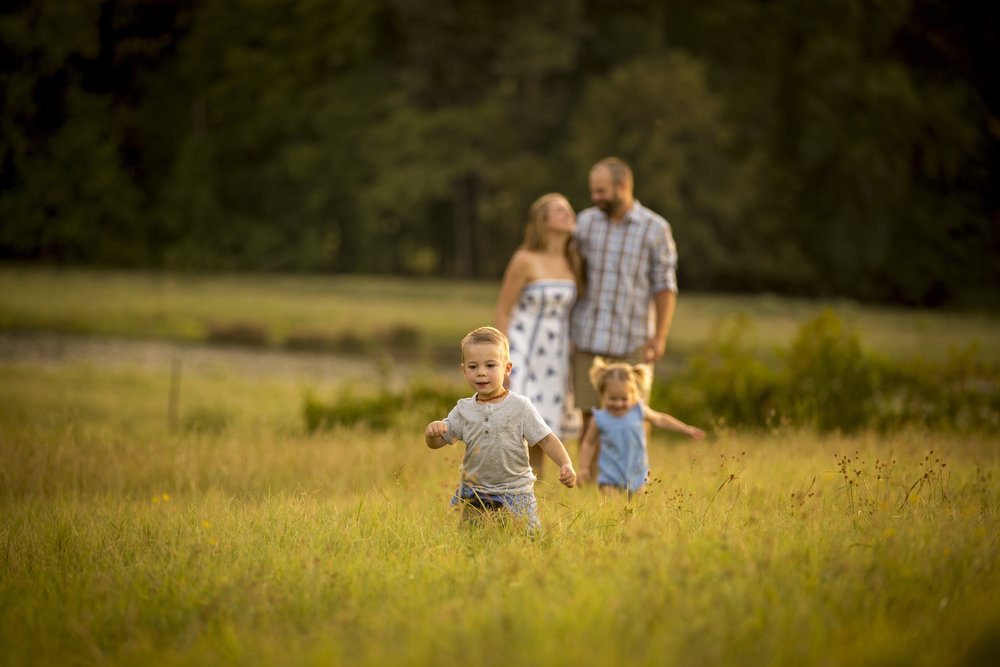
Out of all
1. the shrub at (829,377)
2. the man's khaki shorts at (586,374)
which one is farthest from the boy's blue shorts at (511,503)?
the shrub at (829,377)

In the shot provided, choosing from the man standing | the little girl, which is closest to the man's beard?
the man standing

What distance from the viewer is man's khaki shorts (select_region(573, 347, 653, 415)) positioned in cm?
689

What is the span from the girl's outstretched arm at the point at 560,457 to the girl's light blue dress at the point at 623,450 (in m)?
1.44

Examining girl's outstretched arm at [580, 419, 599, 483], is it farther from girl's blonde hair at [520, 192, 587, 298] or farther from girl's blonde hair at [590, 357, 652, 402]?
girl's blonde hair at [520, 192, 587, 298]

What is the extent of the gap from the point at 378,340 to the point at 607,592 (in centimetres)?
2289

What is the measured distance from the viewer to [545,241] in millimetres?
6785

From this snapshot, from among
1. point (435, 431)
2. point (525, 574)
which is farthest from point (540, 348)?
point (525, 574)

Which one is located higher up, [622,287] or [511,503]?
[622,287]

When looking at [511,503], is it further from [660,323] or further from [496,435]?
[660,323]

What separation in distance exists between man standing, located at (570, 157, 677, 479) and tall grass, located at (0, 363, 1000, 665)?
1.08m

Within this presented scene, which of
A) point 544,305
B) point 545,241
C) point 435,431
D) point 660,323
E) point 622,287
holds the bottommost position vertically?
point 435,431

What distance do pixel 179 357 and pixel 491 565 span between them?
1650 centimetres

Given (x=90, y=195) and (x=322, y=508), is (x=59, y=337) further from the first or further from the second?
(x=322, y=508)

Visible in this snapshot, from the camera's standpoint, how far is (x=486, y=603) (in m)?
3.28
